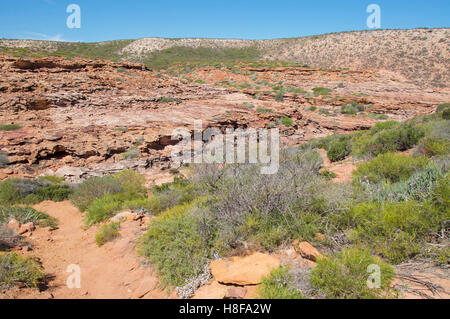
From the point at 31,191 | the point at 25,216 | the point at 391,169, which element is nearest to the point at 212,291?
the point at 391,169

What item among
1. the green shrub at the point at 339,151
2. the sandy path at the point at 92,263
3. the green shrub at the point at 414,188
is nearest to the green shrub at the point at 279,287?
the sandy path at the point at 92,263

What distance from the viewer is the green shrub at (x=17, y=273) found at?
9.53 feet

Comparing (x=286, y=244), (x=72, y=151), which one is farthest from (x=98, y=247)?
(x=72, y=151)

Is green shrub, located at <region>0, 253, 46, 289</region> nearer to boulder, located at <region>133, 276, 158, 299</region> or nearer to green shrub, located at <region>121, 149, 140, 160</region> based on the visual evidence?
boulder, located at <region>133, 276, 158, 299</region>

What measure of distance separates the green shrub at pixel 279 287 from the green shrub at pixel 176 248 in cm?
91

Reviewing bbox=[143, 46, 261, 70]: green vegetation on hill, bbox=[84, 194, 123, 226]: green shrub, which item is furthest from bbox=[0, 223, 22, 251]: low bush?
bbox=[143, 46, 261, 70]: green vegetation on hill

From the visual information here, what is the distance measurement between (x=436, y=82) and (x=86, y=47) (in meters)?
47.3

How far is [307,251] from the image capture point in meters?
2.81

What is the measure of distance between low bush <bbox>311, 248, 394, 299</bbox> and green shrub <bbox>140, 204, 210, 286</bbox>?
54.6 inches

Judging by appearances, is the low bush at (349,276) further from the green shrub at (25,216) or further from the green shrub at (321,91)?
the green shrub at (321,91)

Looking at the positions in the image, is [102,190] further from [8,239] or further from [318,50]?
[318,50]

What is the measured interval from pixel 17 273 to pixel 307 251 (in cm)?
341

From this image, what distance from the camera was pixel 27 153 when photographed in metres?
7.73
